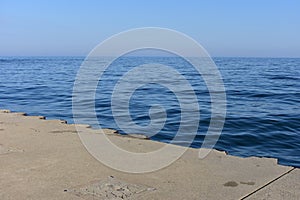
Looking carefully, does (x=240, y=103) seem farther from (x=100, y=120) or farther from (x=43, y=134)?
(x=43, y=134)

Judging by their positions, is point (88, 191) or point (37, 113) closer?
point (88, 191)

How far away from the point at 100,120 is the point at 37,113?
7.07 ft

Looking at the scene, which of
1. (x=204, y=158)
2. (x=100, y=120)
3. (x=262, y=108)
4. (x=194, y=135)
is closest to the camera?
(x=204, y=158)

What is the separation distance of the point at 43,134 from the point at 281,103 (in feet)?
30.9

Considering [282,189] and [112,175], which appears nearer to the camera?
[282,189]

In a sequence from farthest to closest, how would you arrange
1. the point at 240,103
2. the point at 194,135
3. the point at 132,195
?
the point at 240,103 → the point at 194,135 → the point at 132,195

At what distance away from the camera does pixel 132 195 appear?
280cm

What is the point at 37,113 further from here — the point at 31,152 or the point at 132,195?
the point at 132,195

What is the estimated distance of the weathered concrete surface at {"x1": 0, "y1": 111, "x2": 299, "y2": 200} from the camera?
2850 mm

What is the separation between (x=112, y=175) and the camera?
3.29 m

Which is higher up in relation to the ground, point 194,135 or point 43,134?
point 43,134

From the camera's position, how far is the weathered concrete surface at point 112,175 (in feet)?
9.35

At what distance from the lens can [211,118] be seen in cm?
917

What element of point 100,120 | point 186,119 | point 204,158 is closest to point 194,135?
point 186,119
